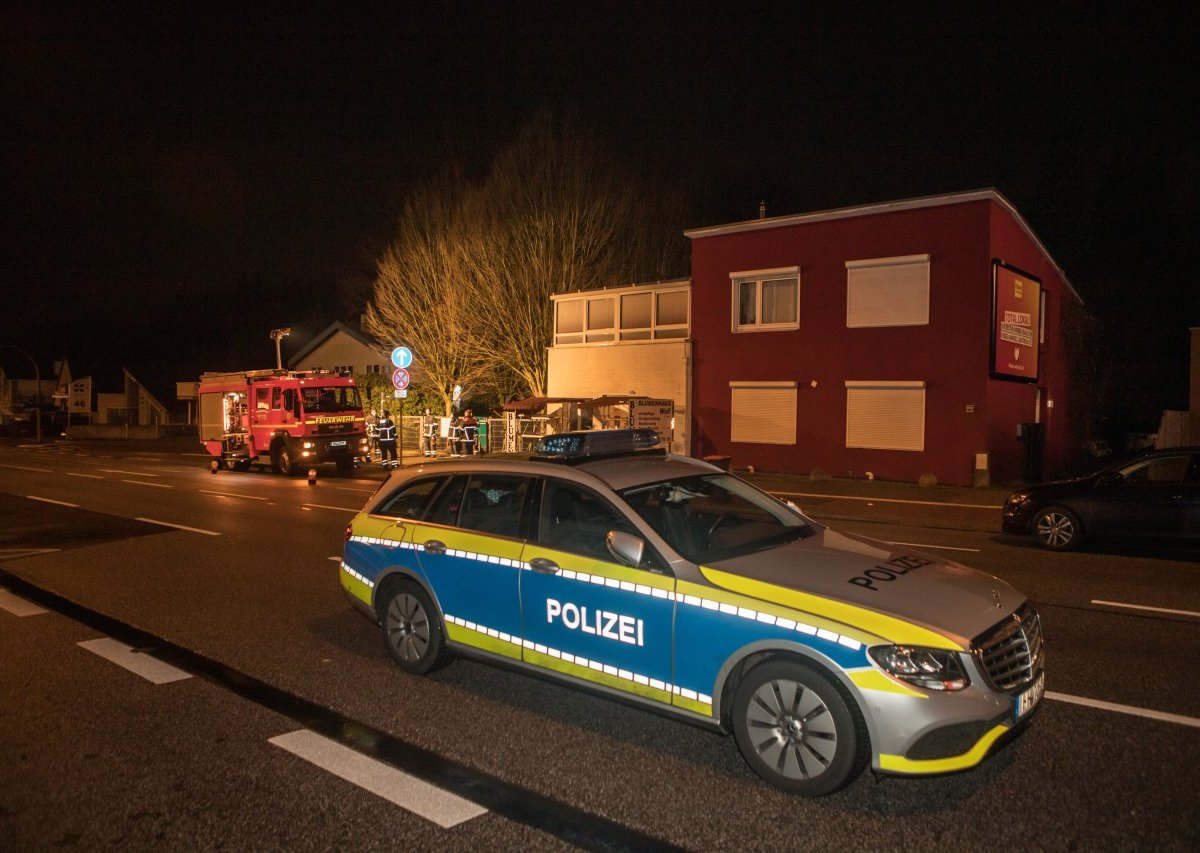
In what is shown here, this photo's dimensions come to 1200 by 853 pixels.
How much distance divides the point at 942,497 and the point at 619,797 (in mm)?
15337

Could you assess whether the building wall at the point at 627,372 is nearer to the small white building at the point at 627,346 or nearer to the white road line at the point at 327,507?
the small white building at the point at 627,346

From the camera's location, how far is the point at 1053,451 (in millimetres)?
25562

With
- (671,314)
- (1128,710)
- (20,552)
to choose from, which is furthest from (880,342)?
(20,552)

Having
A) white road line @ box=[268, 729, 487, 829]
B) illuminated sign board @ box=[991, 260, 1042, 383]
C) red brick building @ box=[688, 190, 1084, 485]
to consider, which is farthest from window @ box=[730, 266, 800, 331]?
white road line @ box=[268, 729, 487, 829]

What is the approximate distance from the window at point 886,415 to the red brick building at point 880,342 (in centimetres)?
3

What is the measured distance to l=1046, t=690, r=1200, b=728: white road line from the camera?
4.75 meters

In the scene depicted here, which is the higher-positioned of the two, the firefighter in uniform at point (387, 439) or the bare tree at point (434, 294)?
the bare tree at point (434, 294)

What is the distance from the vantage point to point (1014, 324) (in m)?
20.9

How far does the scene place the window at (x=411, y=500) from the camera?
19.8 feet

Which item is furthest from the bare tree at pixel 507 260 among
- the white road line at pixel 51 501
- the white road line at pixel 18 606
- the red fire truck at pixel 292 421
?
the white road line at pixel 18 606

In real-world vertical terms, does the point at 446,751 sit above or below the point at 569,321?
below

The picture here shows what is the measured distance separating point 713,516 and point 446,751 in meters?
2.12

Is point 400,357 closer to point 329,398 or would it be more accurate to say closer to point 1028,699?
point 329,398

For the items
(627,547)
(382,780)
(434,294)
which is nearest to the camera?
(382,780)
